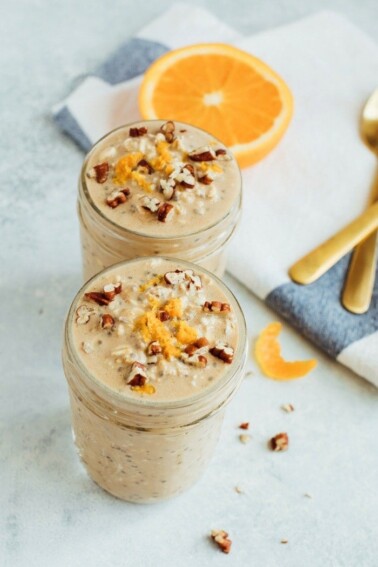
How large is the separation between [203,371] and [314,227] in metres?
0.80

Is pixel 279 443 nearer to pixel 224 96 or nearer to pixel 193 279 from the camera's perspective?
pixel 193 279

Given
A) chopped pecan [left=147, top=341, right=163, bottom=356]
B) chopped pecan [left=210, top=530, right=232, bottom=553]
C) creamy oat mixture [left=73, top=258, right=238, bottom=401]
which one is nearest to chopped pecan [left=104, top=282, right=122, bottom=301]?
creamy oat mixture [left=73, top=258, right=238, bottom=401]

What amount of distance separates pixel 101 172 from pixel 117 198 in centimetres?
7

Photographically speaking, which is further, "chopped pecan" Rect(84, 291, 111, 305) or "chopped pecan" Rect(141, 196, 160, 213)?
"chopped pecan" Rect(141, 196, 160, 213)

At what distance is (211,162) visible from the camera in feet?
5.39

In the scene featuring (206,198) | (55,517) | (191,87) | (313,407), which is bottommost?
(55,517)

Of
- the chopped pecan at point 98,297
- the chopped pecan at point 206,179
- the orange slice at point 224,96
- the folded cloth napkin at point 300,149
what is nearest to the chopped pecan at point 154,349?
the chopped pecan at point 98,297

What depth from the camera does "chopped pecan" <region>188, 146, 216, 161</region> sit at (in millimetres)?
1633

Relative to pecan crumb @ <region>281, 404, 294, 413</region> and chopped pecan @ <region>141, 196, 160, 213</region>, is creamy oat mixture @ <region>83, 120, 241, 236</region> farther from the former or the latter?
pecan crumb @ <region>281, 404, 294, 413</region>

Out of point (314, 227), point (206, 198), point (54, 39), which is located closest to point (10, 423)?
point (206, 198)

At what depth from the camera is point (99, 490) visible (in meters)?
1.64

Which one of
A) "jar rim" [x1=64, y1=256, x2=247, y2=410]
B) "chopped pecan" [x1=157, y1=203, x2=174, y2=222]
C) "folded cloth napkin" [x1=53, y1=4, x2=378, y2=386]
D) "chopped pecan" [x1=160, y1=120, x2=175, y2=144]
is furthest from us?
"folded cloth napkin" [x1=53, y1=4, x2=378, y2=386]

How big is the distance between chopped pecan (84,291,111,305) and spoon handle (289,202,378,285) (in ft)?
2.12

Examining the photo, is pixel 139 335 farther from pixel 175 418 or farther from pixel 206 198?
pixel 206 198
